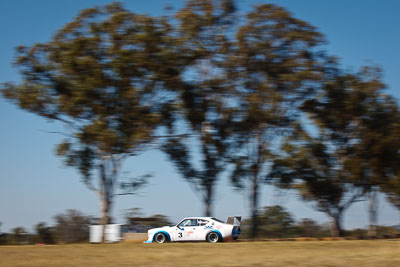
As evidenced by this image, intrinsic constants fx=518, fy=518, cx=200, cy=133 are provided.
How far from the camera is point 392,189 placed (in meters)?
33.9

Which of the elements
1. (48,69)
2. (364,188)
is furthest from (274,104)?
(48,69)

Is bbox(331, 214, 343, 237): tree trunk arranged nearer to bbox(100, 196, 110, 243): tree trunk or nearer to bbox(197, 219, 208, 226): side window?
bbox(197, 219, 208, 226): side window

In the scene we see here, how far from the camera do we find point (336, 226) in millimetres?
35469

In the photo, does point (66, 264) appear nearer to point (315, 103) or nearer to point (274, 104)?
point (274, 104)

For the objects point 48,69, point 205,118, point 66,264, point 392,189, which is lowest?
point 66,264

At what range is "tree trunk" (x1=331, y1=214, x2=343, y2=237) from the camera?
116 ft

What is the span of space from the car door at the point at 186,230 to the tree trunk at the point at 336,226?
1430 cm

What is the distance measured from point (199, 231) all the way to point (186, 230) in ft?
2.13

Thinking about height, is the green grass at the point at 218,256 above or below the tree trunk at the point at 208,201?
below

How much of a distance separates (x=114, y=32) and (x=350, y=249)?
652 inches

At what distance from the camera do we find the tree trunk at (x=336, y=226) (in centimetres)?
3534

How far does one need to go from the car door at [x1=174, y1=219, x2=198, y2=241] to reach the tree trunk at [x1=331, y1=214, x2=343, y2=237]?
1430cm

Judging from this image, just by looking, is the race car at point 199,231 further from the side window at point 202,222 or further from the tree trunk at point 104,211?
the tree trunk at point 104,211

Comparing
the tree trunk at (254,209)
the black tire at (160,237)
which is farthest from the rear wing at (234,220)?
the tree trunk at (254,209)
